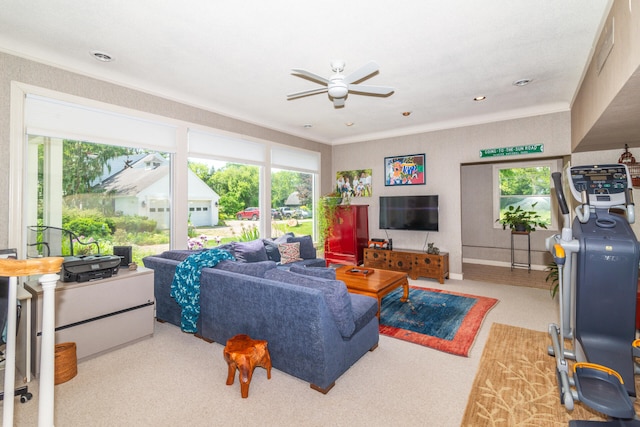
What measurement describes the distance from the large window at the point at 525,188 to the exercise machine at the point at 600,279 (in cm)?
407

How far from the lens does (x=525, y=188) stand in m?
6.26

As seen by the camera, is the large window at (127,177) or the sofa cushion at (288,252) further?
the sofa cushion at (288,252)

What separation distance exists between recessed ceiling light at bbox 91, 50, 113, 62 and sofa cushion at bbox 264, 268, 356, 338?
2796 millimetres

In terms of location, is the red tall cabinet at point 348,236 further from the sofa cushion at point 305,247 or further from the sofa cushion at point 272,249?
the sofa cushion at point 272,249

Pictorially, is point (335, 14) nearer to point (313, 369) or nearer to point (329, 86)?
point (329, 86)

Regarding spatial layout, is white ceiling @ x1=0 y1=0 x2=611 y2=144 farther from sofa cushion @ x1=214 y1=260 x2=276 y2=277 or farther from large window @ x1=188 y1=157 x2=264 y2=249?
sofa cushion @ x1=214 y1=260 x2=276 y2=277

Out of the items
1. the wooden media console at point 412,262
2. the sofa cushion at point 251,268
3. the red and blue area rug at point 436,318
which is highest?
the sofa cushion at point 251,268

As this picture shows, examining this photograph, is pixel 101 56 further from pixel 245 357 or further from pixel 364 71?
pixel 245 357

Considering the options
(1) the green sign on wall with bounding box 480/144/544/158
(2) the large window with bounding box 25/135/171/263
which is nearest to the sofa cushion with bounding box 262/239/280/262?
(2) the large window with bounding box 25/135/171/263

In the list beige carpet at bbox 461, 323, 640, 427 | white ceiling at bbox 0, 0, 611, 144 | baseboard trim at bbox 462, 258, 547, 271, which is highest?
white ceiling at bbox 0, 0, 611, 144

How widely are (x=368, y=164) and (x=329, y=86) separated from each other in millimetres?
3659

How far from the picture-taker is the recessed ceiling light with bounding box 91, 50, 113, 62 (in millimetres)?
2936

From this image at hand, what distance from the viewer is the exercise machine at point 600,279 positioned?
87.5 inches

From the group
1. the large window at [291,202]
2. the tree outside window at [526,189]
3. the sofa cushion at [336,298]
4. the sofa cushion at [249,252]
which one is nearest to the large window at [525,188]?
the tree outside window at [526,189]
